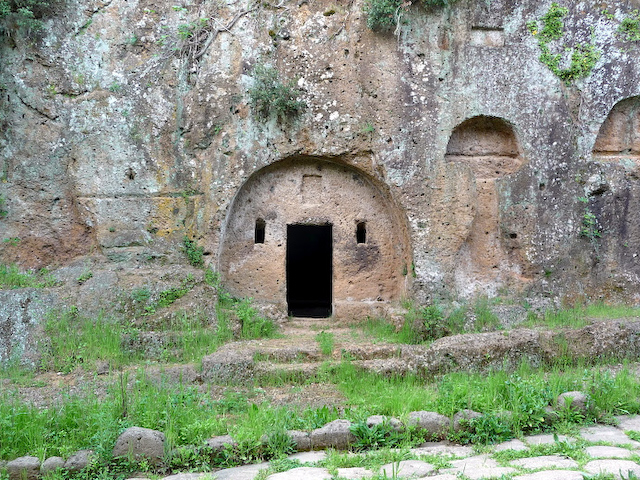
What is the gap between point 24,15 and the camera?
791 centimetres

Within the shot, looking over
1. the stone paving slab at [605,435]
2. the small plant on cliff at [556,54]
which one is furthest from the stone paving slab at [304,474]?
the small plant on cliff at [556,54]

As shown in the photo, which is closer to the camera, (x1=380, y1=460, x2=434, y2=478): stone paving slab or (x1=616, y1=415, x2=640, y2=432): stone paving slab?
(x1=380, y1=460, x2=434, y2=478): stone paving slab

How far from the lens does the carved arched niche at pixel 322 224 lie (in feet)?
29.4

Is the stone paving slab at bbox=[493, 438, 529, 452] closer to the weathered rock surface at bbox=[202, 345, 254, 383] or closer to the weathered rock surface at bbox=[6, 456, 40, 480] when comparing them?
the weathered rock surface at bbox=[202, 345, 254, 383]

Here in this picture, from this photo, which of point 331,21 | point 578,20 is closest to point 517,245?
point 578,20

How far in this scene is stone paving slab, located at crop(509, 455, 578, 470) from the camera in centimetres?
436

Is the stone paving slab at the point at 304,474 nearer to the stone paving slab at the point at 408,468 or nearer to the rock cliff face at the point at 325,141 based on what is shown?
the stone paving slab at the point at 408,468

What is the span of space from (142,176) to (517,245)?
18.1ft

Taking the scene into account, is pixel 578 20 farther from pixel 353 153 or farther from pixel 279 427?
pixel 279 427

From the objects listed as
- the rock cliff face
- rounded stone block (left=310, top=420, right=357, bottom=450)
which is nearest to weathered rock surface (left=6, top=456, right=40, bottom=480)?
rounded stone block (left=310, top=420, right=357, bottom=450)

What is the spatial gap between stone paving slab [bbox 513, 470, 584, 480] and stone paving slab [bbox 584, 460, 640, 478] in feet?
0.49

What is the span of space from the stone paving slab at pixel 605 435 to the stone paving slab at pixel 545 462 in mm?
598

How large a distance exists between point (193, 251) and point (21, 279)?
2240 millimetres

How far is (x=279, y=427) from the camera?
199 inches
